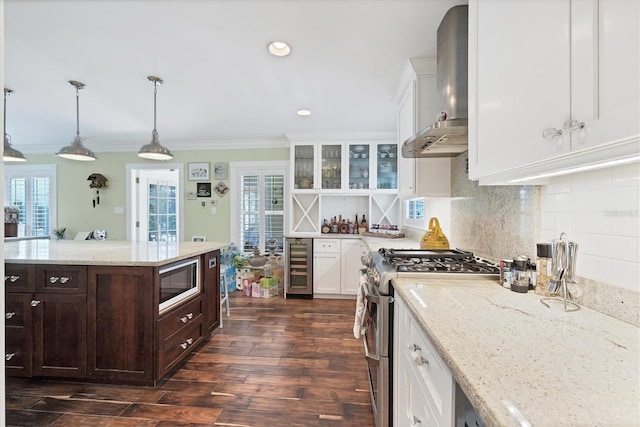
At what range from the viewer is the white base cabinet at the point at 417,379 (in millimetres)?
822

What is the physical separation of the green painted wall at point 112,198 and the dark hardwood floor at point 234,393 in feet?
8.52

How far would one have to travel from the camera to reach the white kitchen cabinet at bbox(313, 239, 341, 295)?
14.0ft

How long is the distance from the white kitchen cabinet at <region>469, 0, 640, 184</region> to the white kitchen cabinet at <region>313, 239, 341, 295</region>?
309 centimetres

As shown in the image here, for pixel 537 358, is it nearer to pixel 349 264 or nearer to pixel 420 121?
pixel 420 121

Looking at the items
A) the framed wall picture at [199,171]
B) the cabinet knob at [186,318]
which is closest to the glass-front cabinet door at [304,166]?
the framed wall picture at [199,171]

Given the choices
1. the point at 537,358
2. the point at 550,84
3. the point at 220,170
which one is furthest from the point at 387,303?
the point at 220,170

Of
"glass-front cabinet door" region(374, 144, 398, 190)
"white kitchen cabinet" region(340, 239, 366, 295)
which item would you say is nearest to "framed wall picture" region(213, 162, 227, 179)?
"white kitchen cabinet" region(340, 239, 366, 295)

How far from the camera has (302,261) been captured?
4.38 metres

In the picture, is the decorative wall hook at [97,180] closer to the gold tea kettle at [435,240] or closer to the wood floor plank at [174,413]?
the wood floor plank at [174,413]

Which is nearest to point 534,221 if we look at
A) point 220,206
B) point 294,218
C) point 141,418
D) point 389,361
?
point 389,361

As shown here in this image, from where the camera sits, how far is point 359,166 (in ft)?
14.8

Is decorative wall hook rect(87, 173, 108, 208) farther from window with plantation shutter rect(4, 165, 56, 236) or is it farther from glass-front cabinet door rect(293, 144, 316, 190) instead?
glass-front cabinet door rect(293, 144, 316, 190)

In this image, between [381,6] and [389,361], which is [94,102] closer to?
[381,6]

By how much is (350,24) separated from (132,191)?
4694mm
